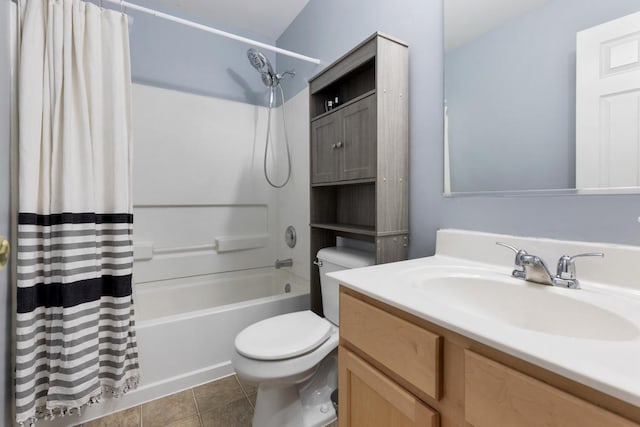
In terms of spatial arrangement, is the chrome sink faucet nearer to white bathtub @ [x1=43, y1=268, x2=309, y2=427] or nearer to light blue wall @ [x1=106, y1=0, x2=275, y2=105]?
white bathtub @ [x1=43, y1=268, x2=309, y2=427]

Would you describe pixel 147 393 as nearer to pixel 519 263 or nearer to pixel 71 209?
pixel 71 209

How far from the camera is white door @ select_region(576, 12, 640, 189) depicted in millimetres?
706

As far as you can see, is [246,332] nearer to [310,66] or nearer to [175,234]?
[175,234]

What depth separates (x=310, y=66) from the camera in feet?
6.51

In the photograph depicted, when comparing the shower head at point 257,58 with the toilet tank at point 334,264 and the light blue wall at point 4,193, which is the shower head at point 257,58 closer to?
the light blue wall at point 4,193

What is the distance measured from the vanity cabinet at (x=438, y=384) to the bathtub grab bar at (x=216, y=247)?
160cm

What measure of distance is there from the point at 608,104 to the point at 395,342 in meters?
0.81

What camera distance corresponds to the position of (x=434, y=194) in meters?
1.16

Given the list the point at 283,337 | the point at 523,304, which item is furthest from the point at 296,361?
the point at 523,304

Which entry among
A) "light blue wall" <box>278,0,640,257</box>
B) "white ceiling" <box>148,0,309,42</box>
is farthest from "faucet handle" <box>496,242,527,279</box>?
"white ceiling" <box>148,0,309,42</box>

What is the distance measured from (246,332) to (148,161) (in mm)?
1434

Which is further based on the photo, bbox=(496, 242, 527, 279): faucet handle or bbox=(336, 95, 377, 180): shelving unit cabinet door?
bbox=(336, 95, 377, 180): shelving unit cabinet door

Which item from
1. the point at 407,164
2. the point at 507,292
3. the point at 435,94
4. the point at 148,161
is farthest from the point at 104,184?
the point at 507,292

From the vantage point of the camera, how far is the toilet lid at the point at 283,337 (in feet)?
3.56
